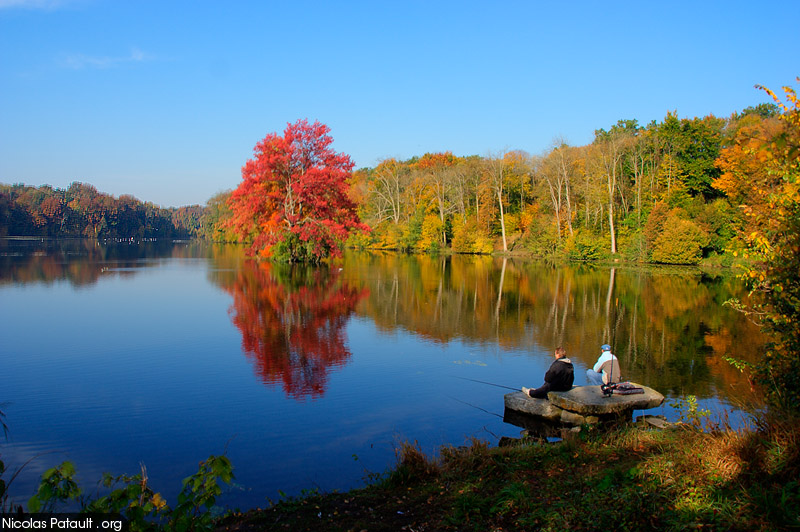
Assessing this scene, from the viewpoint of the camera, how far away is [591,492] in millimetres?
4750

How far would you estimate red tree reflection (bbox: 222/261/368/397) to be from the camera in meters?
11.1

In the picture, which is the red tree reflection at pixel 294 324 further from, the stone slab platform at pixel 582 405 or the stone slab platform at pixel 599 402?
the stone slab platform at pixel 599 402

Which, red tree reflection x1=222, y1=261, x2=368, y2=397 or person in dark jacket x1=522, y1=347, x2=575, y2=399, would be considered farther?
red tree reflection x1=222, y1=261, x2=368, y2=397

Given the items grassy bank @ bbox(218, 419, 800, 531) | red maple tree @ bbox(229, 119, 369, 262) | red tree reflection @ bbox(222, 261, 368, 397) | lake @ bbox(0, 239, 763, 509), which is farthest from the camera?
red maple tree @ bbox(229, 119, 369, 262)

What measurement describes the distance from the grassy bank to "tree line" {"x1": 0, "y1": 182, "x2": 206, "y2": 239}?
112 metres

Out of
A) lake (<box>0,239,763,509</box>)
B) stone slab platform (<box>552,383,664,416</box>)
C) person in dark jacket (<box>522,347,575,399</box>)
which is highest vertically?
person in dark jacket (<box>522,347,575,399</box>)

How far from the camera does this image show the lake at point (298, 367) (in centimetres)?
708

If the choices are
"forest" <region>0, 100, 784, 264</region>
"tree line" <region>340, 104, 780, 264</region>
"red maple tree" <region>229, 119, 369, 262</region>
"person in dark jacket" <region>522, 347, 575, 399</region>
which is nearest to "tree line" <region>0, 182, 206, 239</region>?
"forest" <region>0, 100, 784, 264</region>

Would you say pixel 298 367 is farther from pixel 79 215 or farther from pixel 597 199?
pixel 79 215

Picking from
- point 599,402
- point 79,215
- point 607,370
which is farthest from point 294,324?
point 79,215

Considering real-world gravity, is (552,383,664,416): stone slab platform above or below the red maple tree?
below

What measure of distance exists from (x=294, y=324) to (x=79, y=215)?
386 feet

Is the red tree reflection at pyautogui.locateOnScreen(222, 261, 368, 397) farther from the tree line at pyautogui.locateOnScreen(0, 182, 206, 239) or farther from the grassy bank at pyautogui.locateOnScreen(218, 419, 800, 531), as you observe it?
the tree line at pyautogui.locateOnScreen(0, 182, 206, 239)

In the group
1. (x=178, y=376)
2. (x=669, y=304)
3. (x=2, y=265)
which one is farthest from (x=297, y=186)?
(x=178, y=376)
